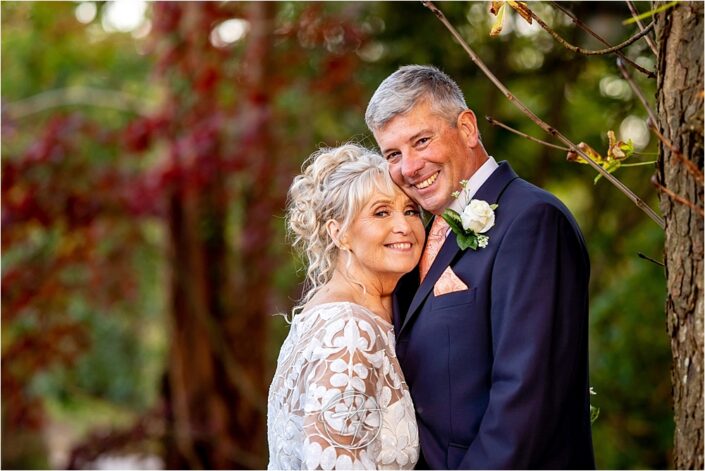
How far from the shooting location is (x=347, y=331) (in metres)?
2.60

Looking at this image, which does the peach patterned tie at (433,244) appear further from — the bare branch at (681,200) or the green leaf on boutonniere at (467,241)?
the bare branch at (681,200)

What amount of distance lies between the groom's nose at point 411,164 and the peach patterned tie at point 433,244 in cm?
20

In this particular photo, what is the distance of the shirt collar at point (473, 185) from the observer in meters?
2.73

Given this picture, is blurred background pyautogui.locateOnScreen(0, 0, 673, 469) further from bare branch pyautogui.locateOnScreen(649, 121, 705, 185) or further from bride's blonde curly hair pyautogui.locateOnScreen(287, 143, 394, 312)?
bare branch pyautogui.locateOnScreen(649, 121, 705, 185)

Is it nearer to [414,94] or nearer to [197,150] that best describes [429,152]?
[414,94]

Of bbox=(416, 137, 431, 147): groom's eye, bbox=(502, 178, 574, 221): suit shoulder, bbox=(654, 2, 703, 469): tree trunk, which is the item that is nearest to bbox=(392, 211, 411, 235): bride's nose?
bbox=(416, 137, 431, 147): groom's eye

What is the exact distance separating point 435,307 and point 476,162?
1.64 feet

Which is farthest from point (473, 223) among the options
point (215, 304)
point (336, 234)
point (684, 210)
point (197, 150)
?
point (215, 304)

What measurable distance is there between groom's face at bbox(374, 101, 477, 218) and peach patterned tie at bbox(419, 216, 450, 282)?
0.23 feet

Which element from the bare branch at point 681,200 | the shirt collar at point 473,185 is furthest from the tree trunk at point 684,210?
the shirt collar at point 473,185

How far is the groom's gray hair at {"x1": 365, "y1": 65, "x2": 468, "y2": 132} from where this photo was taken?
8.85ft

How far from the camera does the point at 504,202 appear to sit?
258 cm

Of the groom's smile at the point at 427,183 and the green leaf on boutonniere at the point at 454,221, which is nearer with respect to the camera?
the green leaf on boutonniere at the point at 454,221

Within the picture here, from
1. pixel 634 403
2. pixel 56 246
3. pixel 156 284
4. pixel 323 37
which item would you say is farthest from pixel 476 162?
pixel 156 284
